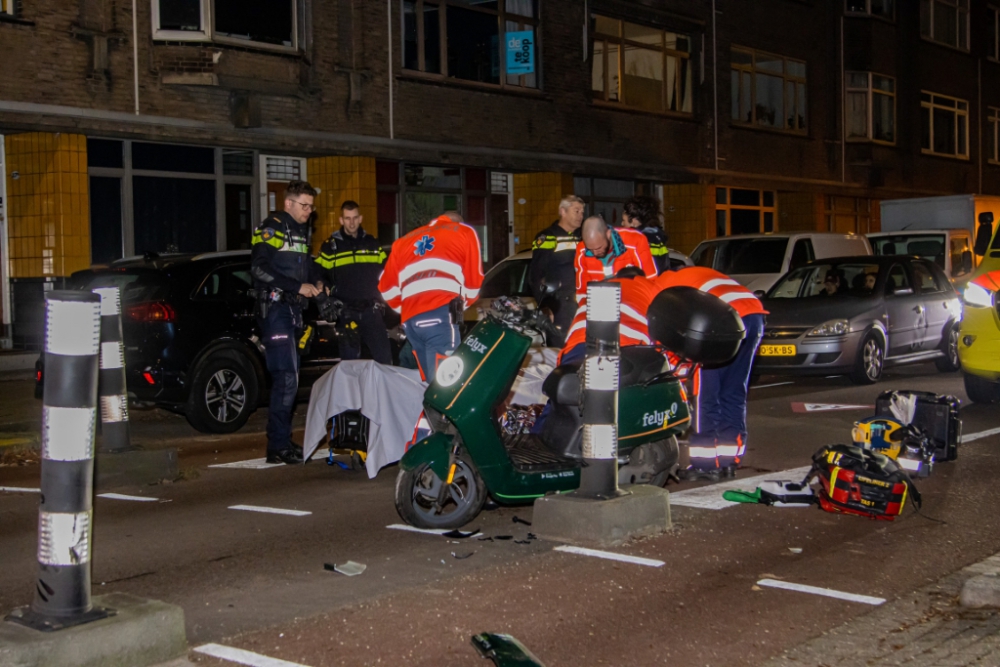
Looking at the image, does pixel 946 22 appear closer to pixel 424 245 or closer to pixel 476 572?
pixel 424 245

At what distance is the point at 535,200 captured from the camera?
82.0 feet

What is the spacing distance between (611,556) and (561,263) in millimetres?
5362

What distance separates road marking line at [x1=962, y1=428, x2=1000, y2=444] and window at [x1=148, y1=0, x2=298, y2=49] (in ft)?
42.2

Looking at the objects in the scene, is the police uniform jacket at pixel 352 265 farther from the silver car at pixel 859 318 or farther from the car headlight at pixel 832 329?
the car headlight at pixel 832 329

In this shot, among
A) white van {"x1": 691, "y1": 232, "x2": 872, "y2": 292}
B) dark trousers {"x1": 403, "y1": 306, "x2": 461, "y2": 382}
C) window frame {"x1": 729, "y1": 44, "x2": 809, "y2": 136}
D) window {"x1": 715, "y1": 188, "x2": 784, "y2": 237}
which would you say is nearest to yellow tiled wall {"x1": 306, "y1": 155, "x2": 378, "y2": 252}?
white van {"x1": 691, "y1": 232, "x2": 872, "y2": 292}

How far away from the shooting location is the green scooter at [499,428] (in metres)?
6.72

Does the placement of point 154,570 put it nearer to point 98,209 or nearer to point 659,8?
point 98,209

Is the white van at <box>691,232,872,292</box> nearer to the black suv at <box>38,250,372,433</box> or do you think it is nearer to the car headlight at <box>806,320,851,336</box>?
the car headlight at <box>806,320,851,336</box>

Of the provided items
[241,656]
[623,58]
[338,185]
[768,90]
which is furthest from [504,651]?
[768,90]

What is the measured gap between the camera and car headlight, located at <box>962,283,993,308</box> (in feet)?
37.9

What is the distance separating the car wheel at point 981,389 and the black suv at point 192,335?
677cm

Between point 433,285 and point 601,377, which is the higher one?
point 433,285

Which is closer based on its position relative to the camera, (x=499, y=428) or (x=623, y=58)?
(x=499, y=428)

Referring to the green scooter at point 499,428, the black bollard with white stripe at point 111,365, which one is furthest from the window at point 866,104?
the black bollard with white stripe at point 111,365
